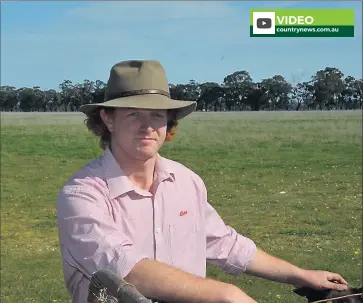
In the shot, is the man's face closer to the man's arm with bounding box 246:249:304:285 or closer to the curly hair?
the curly hair

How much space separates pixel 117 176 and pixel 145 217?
19 centimetres

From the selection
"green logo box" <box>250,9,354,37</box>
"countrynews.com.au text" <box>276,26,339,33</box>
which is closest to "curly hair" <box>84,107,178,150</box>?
"green logo box" <box>250,9,354,37</box>

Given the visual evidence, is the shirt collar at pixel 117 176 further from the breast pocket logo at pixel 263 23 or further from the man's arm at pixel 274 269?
the breast pocket logo at pixel 263 23

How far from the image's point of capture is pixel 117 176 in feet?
8.18

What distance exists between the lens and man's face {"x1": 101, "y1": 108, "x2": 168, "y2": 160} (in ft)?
8.26

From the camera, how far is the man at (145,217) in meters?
2.14

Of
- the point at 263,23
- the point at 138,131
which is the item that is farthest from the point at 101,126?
the point at 263,23

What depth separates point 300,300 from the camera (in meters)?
6.86

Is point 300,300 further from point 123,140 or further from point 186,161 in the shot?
point 186,161

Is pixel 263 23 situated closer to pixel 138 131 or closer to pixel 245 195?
pixel 245 195

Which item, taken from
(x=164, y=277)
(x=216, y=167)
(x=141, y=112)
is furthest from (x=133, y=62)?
(x=216, y=167)

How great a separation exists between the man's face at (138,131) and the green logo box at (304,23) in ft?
44.1

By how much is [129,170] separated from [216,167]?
17.1m

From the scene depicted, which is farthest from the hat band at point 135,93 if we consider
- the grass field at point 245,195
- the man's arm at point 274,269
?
the grass field at point 245,195
